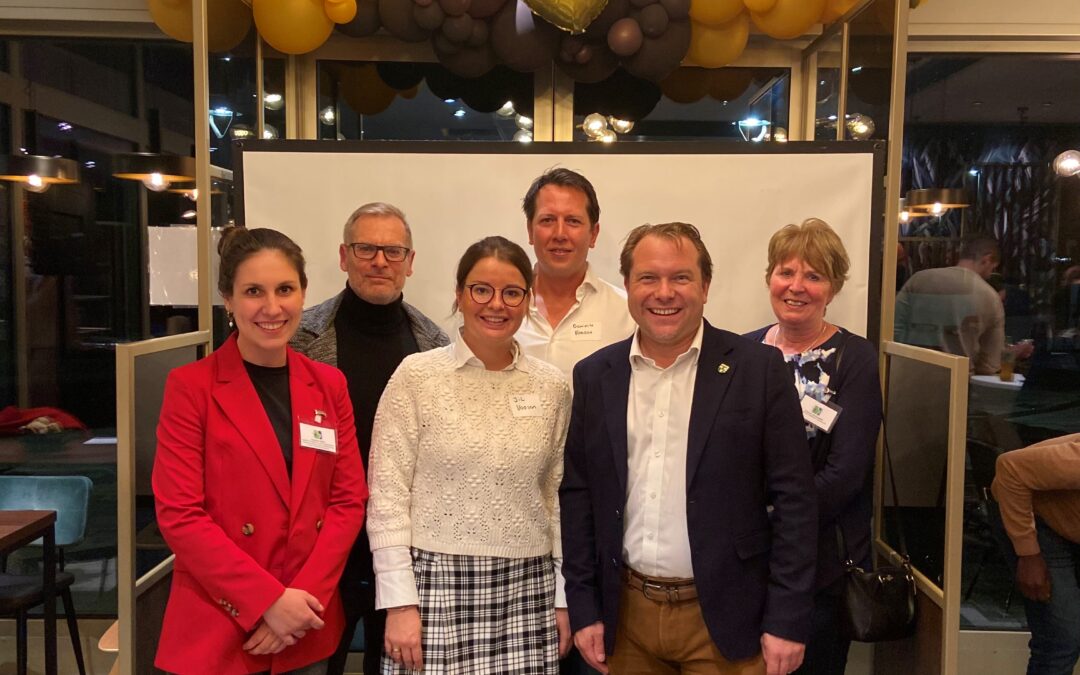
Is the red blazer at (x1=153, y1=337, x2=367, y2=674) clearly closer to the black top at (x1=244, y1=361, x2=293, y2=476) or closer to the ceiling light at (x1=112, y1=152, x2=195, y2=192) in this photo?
the black top at (x1=244, y1=361, x2=293, y2=476)

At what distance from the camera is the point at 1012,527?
276 centimetres

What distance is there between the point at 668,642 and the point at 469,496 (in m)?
0.55

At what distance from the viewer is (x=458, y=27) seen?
278 centimetres

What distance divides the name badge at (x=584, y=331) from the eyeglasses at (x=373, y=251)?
1.80ft

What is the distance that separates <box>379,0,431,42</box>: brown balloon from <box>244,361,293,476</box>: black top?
157cm

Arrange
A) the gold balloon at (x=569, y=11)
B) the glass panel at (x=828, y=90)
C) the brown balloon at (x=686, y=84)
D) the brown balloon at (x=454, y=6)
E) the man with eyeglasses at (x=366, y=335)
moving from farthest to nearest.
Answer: the brown balloon at (x=686, y=84)
the glass panel at (x=828, y=90)
the brown balloon at (x=454, y=6)
the gold balloon at (x=569, y=11)
the man with eyeglasses at (x=366, y=335)

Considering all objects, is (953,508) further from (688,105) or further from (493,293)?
(688,105)

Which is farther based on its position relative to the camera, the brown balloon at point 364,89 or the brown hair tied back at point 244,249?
the brown balloon at point 364,89

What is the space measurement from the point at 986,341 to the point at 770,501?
7.83 ft

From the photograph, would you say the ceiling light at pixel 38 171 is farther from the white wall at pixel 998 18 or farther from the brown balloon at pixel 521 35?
the white wall at pixel 998 18

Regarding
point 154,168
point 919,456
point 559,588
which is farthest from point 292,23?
point 919,456

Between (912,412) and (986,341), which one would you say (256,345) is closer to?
(912,412)

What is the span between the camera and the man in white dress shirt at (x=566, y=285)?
7.35 feet

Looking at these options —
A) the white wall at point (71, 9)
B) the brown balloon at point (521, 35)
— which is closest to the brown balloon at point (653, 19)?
the brown balloon at point (521, 35)
